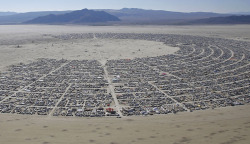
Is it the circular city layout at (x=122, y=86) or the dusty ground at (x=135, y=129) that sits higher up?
the circular city layout at (x=122, y=86)

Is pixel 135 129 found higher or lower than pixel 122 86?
lower

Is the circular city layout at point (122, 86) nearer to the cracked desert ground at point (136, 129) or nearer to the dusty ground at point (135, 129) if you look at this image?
the cracked desert ground at point (136, 129)

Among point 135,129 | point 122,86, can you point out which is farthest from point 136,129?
point 122,86

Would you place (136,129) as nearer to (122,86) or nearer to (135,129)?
(135,129)

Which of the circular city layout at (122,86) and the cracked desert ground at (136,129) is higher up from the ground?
the circular city layout at (122,86)

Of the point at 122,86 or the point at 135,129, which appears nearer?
the point at 135,129

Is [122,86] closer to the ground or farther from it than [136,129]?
farther from it

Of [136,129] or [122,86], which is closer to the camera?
[136,129]

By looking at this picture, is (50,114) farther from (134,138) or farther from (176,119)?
(176,119)

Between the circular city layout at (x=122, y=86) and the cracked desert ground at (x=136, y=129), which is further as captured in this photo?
the circular city layout at (x=122, y=86)

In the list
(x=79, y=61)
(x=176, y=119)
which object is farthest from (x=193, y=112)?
(x=79, y=61)

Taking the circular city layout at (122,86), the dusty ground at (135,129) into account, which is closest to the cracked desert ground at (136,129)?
the dusty ground at (135,129)
